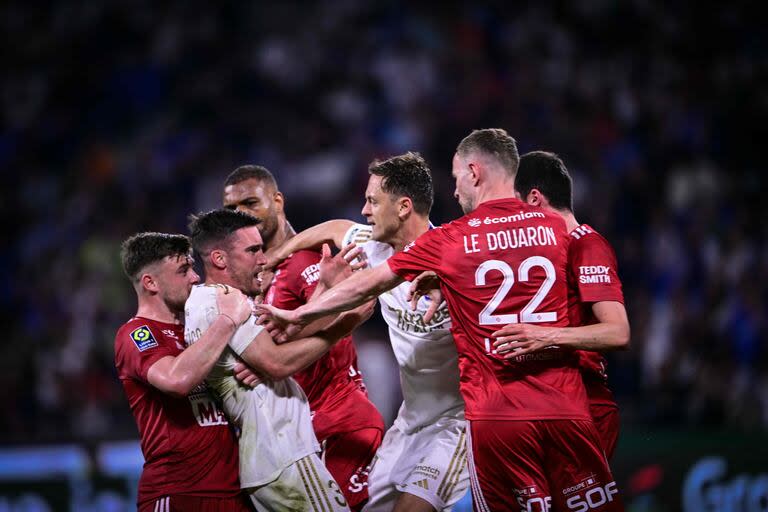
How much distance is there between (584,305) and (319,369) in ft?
5.83

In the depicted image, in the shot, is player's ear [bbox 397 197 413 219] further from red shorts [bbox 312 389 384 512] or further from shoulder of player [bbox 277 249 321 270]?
red shorts [bbox 312 389 384 512]

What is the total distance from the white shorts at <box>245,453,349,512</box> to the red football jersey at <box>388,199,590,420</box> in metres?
0.90

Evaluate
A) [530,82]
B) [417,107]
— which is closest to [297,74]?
[417,107]

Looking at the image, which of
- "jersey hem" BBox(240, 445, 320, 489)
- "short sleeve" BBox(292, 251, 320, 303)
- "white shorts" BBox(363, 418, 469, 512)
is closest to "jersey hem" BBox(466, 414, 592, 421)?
"white shorts" BBox(363, 418, 469, 512)

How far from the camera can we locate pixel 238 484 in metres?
5.34

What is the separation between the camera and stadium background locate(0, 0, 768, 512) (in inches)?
372

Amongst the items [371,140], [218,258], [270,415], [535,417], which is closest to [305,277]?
[218,258]

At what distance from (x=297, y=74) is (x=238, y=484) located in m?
10.9

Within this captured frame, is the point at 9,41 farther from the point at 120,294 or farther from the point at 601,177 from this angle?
the point at 601,177

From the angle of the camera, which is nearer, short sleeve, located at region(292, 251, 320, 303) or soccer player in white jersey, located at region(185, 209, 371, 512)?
soccer player in white jersey, located at region(185, 209, 371, 512)

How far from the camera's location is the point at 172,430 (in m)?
5.29

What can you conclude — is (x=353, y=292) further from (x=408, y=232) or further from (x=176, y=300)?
(x=176, y=300)

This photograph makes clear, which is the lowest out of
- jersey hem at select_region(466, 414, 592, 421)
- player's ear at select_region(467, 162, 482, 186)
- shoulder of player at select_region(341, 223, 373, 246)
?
jersey hem at select_region(466, 414, 592, 421)

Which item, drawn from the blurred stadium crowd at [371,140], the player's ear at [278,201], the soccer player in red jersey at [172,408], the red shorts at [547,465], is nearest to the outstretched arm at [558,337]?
the red shorts at [547,465]
